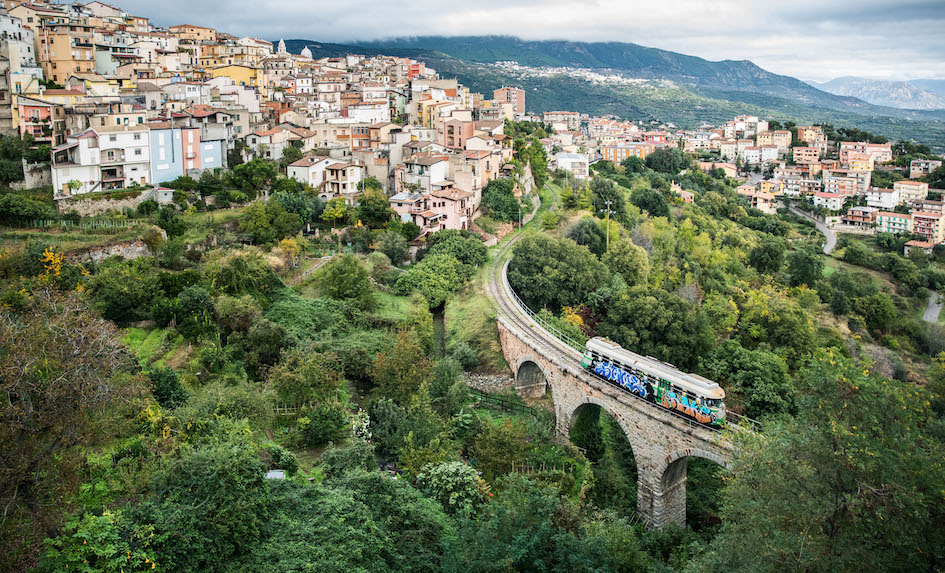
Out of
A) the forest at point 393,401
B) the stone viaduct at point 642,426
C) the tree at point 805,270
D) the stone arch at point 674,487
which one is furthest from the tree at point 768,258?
the stone arch at point 674,487

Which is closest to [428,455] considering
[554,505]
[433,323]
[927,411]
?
[554,505]

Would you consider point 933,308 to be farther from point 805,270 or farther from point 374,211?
point 374,211

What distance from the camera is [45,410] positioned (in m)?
9.88

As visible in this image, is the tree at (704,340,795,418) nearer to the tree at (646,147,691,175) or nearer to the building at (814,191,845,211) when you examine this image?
the tree at (646,147,691,175)

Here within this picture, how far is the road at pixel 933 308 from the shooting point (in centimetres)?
4778

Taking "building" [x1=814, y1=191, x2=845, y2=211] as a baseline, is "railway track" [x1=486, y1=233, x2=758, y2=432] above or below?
below

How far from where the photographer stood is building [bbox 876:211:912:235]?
65250 millimetres

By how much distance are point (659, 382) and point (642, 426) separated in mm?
1362

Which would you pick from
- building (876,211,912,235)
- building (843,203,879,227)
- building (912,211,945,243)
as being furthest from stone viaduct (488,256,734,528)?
building (843,203,879,227)

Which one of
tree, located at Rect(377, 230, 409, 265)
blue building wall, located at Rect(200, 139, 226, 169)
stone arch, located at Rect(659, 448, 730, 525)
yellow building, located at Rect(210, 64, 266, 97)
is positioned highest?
yellow building, located at Rect(210, 64, 266, 97)

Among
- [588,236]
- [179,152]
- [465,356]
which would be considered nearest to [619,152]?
[588,236]

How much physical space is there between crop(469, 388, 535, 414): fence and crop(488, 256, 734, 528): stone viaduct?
127 centimetres

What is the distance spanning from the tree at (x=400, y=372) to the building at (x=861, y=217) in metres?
65.2

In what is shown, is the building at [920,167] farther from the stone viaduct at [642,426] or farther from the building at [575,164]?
the stone viaduct at [642,426]
